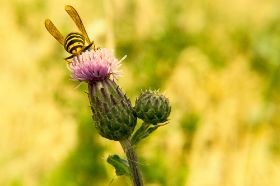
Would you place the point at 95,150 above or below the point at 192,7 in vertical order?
below

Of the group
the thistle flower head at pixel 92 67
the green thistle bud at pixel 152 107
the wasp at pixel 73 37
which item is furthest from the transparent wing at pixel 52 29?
the green thistle bud at pixel 152 107

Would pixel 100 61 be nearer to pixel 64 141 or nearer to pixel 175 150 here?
pixel 175 150

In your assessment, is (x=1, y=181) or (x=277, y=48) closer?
(x=1, y=181)

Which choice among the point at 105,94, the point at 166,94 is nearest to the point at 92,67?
the point at 105,94

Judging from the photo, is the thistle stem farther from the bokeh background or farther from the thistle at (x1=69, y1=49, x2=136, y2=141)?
the bokeh background

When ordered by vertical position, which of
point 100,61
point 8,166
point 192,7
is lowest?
point 100,61

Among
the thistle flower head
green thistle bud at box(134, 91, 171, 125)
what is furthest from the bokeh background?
green thistle bud at box(134, 91, 171, 125)

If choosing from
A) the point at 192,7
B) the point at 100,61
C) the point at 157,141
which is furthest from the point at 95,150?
the point at 192,7
